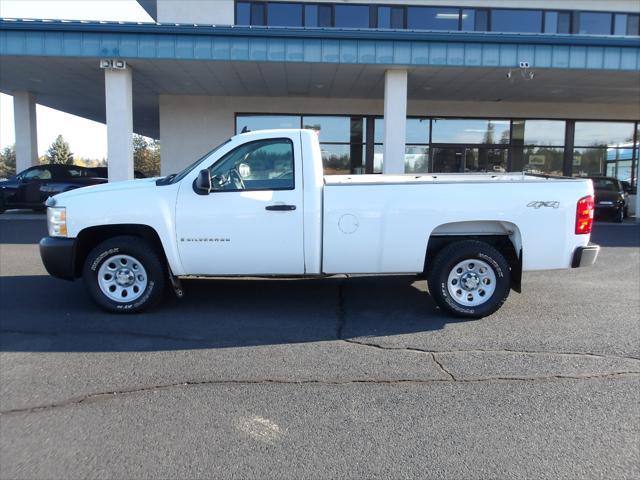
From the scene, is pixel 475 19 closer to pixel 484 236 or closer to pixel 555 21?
pixel 555 21

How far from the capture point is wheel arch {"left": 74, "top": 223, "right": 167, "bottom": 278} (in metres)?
6.05

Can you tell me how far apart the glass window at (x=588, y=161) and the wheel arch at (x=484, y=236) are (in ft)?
53.1

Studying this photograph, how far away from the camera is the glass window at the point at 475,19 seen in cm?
1892

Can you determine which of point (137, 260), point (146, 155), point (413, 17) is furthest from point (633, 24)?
point (146, 155)

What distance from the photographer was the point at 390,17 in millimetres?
18625

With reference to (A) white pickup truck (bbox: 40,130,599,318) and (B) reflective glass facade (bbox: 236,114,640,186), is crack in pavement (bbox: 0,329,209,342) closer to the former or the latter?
(A) white pickup truck (bbox: 40,130,599,318)

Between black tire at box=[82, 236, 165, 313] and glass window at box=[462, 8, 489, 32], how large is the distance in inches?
650

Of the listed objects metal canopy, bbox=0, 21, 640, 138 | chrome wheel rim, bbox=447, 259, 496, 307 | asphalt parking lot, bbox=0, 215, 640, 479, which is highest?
metal canopy, bbox=0, 21, 640, 138

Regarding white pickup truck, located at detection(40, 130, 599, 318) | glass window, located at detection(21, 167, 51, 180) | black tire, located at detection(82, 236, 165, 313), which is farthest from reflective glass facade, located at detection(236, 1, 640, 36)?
black tire, located at detection(82, 236, 165, 313)

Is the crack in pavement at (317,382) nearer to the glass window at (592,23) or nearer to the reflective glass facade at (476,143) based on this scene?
the reflective glass facade at (476,143)

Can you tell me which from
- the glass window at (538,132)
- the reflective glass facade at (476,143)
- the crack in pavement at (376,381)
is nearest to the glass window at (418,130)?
the reflective glass facade at (476,143)

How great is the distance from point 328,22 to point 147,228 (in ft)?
48.1

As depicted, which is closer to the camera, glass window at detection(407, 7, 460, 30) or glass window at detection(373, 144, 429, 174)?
glass window at detection(407, 7, 460, 30)

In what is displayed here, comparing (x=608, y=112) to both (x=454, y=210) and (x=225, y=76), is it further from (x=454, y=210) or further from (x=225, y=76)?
(x=454, y=210)
